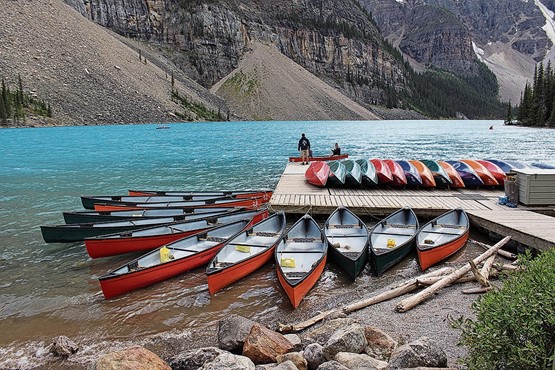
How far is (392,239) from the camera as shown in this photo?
1297cm

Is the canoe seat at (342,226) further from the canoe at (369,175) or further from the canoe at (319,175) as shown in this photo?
the canoe at (369,175)

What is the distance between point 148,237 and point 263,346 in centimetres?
752

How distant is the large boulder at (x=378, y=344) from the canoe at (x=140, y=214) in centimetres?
928

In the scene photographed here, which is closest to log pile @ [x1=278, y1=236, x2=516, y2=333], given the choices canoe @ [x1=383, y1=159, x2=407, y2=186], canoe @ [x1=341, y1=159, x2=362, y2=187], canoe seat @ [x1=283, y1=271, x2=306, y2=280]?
canoe seat @ [x1=283, y1=271, x2=306, y2=280]

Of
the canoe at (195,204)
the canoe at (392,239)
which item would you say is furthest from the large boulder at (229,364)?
the canoe at (195,204)

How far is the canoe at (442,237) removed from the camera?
11.6m

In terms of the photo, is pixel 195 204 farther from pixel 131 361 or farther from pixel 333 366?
pixel 333 366

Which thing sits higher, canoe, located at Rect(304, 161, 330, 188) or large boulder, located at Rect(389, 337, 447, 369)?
canoe, located at Rect(304, 161, 330, 188)

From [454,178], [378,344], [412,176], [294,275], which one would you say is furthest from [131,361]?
[454,178]

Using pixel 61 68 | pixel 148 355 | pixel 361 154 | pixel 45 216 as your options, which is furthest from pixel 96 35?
pixel 148 355

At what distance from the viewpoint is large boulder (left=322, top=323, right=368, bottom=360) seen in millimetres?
6305

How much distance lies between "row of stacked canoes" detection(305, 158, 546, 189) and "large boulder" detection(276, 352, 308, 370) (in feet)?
44.1

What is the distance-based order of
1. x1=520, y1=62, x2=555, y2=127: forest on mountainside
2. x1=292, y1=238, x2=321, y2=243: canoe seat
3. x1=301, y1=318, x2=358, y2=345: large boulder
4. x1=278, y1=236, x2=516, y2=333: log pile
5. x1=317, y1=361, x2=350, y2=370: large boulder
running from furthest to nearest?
x1=520, y1=62, x2=555, y2=127: forest on mountainside → x1=292, y1=238, x2=321, y2=243: canoe seat → x1=278, y1=236, x2=516, y2=333: log pile → x1=301, y1=318, x2=358, y2=345: large boulder → x1=317, y1=361, x2=350, y2=370: large boulder

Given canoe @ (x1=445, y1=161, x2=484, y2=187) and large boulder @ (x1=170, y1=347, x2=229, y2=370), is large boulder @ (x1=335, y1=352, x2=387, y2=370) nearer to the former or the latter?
large boulder @ (x1=170, y1=347, x2=229, y2=370)
